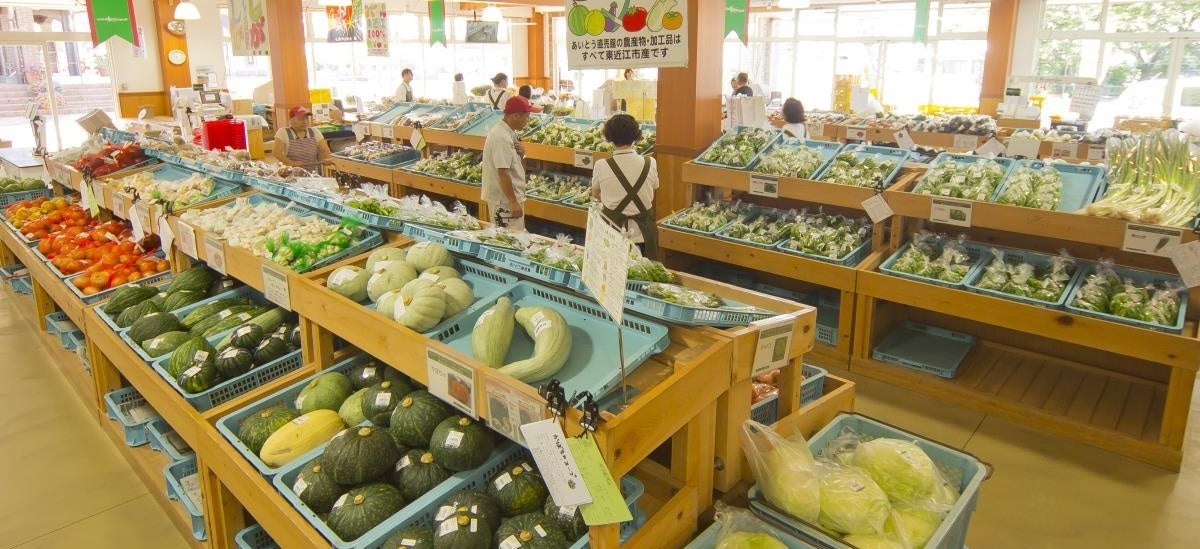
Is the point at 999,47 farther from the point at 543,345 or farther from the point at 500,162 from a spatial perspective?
the point at 543,345

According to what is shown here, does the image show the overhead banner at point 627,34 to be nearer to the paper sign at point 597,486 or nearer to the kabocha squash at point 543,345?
the kabocha squash at point 543,345

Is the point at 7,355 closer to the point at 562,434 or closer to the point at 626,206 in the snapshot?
the point at 626,206

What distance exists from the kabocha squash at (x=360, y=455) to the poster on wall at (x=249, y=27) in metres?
8.48

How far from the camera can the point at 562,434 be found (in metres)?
1.69

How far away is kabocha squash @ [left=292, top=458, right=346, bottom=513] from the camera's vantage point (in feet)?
7.17

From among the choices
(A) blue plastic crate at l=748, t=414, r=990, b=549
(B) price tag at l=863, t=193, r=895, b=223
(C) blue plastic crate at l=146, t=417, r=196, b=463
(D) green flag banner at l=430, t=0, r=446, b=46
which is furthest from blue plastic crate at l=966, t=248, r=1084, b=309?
(D) green flag banner at l=430, t=0, r=446, b=46

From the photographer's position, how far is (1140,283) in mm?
3854

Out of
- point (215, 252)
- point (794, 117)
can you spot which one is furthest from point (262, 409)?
point (794, 117)

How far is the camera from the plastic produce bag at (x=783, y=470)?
2062 mm

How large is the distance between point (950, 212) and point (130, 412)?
4.42 meters

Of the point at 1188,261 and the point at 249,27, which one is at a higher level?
the point at 249,27

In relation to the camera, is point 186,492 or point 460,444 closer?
point 460,444

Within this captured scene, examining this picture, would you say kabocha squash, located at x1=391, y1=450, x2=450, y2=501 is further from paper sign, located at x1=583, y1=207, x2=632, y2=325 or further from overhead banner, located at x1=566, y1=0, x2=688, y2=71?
overhead banner, located at x1=566, y1=0, x2=688, y2=71

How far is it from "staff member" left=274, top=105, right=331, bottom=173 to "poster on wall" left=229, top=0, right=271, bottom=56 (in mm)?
2788
